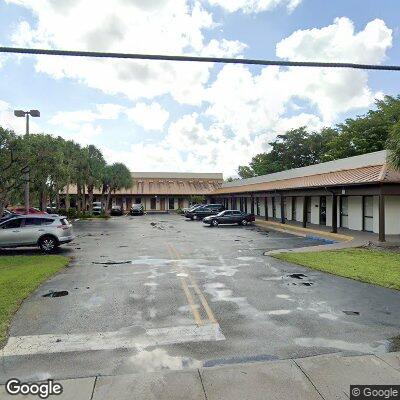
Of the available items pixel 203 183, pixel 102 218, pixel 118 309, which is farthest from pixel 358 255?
pixel 203 183

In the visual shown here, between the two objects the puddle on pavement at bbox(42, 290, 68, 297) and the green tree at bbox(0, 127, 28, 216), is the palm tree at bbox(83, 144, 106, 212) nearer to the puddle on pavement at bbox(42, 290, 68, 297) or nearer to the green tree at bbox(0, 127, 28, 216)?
the green tree at bbox(0, 127, 28, 216)

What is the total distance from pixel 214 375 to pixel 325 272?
879 cm

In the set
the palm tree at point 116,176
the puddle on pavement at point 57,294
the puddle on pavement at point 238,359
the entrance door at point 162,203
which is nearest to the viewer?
the puddle on pavement at point 238,359

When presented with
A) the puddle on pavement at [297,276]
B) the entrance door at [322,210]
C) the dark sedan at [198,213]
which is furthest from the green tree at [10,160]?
the dark sedan at [198,213]

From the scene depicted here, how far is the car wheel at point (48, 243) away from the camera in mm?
18719

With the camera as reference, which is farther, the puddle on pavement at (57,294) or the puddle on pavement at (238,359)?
the puddle on pavement at (57,294)

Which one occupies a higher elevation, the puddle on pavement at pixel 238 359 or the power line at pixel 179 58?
the power line at pixel 179 58

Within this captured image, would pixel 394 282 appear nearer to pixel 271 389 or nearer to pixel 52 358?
pixel 271 389

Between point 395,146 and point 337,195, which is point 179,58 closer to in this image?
point 395,146

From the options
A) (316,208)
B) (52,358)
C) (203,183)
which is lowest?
(52,358)

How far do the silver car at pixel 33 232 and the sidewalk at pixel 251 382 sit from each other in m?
14.3

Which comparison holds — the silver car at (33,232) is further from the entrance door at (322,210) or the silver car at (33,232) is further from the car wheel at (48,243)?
the entrance door at (322,210)

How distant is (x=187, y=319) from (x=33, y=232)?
1319 centimetres

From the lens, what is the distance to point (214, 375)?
5492 mm
